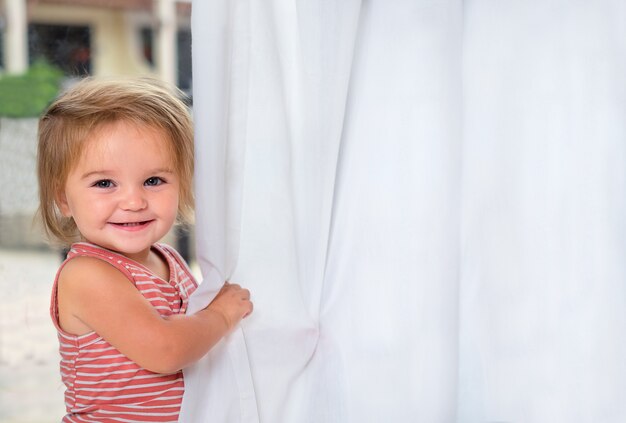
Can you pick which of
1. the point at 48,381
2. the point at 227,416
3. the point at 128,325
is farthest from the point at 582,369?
the point at 48,381

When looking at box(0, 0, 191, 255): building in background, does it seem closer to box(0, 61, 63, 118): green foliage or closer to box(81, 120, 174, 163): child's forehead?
box(0, 61, 63, 118): green foliage

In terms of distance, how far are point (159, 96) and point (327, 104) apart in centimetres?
25

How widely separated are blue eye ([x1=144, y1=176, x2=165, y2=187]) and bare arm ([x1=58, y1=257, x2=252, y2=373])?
0.12 metres

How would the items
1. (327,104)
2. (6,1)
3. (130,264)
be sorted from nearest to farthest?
(327,104)
(130,264)
(6,1)

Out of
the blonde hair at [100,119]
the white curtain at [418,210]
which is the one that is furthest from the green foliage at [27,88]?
the white curtain at [418,210]

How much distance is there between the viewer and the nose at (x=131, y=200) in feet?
3.26

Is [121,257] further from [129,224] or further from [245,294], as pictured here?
[245,294]

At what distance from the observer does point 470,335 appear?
3.24 ft

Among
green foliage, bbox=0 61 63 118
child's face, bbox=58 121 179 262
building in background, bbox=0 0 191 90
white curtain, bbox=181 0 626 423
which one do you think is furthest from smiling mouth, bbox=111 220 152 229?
green foliage, bbox=0 61 63 118

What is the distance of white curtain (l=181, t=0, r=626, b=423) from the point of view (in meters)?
0.93

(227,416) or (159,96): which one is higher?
(159,96)

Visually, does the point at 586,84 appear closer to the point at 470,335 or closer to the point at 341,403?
the point at 470,335

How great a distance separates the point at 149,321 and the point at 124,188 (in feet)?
0.55

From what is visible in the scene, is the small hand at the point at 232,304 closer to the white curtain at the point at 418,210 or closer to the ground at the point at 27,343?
the white curtain at the point at 418,210
